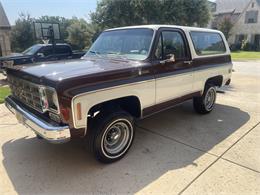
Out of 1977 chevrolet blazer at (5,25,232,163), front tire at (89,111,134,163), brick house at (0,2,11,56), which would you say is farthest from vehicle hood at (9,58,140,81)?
A: brick house at (0,2,11,56)

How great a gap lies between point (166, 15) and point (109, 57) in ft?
36.0

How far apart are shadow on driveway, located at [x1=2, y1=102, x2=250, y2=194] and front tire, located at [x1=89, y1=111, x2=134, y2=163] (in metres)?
0.16

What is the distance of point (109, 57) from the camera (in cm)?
405

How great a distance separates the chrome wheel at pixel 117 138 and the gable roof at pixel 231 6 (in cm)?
4247

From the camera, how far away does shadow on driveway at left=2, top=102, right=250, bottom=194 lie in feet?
9.75

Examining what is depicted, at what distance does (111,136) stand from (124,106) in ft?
1.79

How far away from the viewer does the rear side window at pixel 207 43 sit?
4.78 metres

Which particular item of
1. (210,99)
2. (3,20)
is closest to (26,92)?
(210,99)

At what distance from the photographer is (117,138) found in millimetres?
3635

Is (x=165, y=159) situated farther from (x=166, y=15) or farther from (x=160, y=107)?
(x=166, y=15)

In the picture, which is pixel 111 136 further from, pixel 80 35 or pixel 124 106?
pixel 80 35

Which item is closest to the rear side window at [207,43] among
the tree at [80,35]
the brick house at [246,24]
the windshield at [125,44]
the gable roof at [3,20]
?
the windshield at [125,44]

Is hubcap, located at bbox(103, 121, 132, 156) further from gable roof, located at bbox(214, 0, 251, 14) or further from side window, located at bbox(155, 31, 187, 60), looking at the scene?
gable roof, located at bbox(214, 0, 251, 14)

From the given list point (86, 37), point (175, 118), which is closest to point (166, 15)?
point (175, 118)
